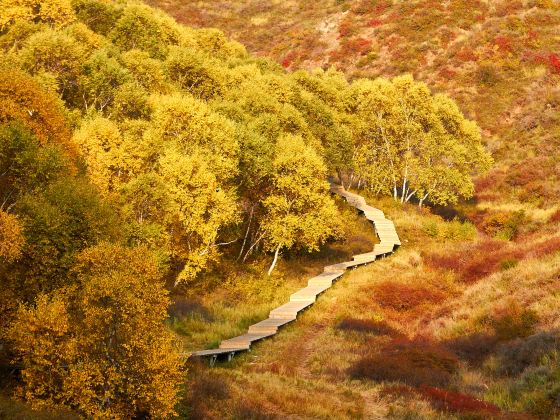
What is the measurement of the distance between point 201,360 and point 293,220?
1752 cm

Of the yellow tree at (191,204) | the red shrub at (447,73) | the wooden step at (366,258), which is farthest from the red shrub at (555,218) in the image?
the red shrub at (447,73)

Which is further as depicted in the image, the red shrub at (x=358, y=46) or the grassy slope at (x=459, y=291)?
the red shrub at (x=358, y=46)

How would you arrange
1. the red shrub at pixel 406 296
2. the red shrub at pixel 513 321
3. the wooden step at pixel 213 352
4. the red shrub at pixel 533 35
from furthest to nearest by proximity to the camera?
the red shrub at pixel 533 35 → the red shrub at pixel 406 296 → the red shrub at pixel 513 321 → the wooden step at pixel 213 352

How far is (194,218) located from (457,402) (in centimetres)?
2013

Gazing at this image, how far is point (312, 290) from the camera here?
35344mm

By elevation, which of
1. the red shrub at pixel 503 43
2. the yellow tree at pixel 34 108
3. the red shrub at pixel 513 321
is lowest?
the red shrub at pixel 513 321

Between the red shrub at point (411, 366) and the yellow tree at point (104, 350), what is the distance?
10143 millimetres

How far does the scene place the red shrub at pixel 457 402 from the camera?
16.8 metres

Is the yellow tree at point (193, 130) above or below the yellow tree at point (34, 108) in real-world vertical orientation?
below

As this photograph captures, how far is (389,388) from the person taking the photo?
19.6 meters

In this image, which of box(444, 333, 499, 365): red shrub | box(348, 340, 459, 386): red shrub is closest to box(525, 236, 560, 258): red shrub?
box(444, 333, 499, 365): red shrub

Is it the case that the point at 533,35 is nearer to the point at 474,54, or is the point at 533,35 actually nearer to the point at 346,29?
the point at 474,54

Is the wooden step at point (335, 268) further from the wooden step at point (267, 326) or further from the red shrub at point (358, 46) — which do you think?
the red shrub at point (358, 46)

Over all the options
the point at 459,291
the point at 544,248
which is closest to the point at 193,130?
the point at 459,291
